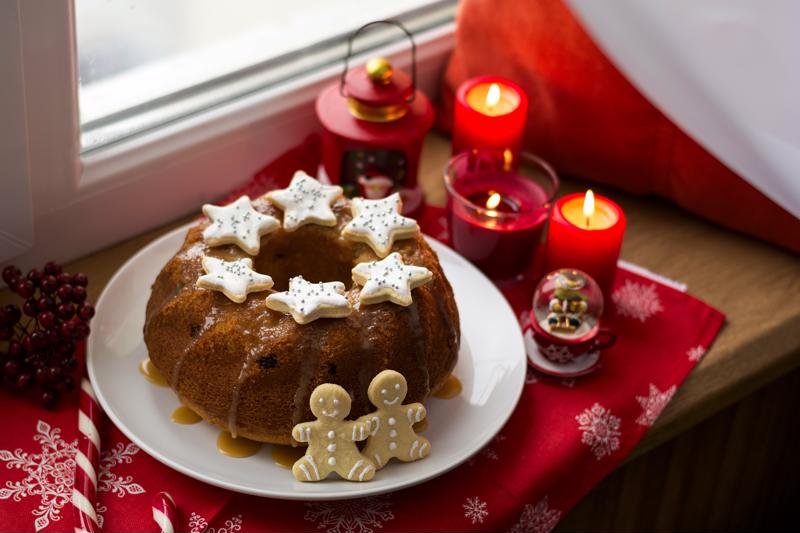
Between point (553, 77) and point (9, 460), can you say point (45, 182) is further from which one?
point (553, 77)

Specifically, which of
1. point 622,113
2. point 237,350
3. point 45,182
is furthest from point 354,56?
point 237,350

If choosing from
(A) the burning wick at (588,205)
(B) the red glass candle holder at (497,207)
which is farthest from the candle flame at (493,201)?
(A) the burning wick at (588,205)

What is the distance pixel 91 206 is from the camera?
56.2 inches

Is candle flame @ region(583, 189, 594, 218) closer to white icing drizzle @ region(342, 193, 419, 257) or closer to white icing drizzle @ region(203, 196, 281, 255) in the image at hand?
white icing drizzle @ region(342, 193, 419, 257)

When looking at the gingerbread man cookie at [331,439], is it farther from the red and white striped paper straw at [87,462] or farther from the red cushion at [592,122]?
the red cushion at [592,122]

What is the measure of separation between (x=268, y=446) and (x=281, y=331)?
150mm

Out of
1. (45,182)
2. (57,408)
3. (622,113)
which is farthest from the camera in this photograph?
(622,113)

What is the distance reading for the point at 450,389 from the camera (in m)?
1.24

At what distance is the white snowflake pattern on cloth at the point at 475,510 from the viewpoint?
1150 mm

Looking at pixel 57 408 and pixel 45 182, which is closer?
pixel 57 408

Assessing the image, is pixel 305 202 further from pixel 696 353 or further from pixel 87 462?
pixel 696 353

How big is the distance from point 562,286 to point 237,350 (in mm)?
439

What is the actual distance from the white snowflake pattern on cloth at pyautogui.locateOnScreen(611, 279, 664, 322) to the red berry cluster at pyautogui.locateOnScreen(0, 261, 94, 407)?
0.72 meters

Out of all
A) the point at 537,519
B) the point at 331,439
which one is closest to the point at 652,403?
the point at 537,519
